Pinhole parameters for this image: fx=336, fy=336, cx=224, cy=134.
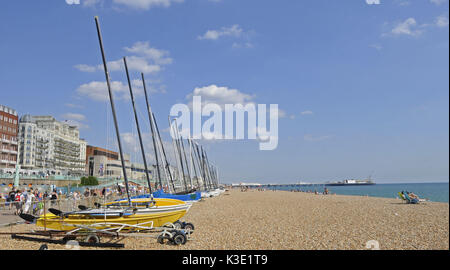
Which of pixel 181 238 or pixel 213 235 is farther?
pixel 213 235

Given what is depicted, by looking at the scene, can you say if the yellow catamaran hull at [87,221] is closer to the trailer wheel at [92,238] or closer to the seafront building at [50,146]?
the trailer wheel at [92,238]

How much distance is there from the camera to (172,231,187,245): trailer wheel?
12.8m

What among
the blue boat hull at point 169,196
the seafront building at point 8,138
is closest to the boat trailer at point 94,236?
the blue boat hull at point 169,196

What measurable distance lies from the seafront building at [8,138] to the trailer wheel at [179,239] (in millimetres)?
104641

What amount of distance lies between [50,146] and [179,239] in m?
139

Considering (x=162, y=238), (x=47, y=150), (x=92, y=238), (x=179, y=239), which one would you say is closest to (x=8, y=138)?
(x=47, y=150)

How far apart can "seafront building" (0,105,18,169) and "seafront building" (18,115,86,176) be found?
32.2 ft

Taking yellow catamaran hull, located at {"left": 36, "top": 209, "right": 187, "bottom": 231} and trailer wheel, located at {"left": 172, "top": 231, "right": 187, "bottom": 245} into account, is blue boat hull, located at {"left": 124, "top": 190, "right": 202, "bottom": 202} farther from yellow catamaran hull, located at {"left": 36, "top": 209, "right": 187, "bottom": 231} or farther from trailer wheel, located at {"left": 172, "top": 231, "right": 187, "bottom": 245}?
trailer wheel, located at {"left": 172, "top": 231, "right": 187, "bottom": 245}

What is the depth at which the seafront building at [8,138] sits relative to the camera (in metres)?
99.2
